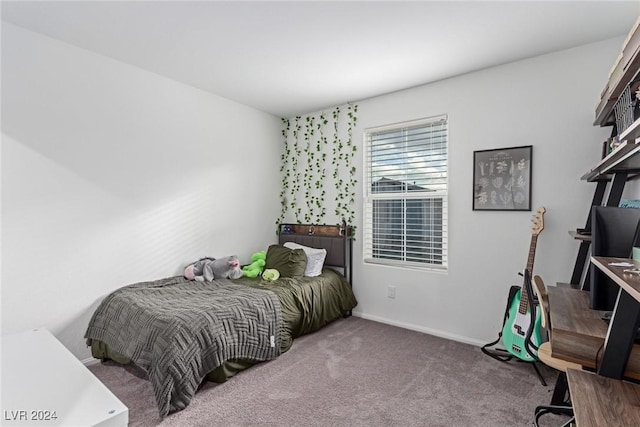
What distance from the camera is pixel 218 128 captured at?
12.5ft

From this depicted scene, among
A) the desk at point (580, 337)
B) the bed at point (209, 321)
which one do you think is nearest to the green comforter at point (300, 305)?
the bed at point (209, 321)

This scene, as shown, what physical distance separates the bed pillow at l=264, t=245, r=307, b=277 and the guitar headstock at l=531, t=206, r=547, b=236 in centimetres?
219

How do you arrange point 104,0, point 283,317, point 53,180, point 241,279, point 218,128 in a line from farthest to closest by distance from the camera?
point 218,128, point 241,279, point 283,317, point 53,180, point 104,0

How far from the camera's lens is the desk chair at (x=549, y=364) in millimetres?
1727

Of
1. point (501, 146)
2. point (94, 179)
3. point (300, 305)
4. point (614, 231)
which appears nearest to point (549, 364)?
point (614, 231)

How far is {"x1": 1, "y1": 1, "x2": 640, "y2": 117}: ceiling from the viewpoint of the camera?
84.5 inches

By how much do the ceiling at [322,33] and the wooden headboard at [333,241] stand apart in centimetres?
173

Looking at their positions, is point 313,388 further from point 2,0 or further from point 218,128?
point 2,0

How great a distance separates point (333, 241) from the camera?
13.2 feet

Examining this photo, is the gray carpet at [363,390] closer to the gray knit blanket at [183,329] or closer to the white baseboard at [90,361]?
the white baseboard at [90,361]

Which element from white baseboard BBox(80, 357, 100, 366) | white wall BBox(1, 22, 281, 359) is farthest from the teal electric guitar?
white baseboard BBox(80, 357, 100, 366)

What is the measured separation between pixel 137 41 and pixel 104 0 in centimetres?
51

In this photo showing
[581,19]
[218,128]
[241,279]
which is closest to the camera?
[581,19]

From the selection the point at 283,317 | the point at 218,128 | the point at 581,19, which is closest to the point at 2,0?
the point at 218,128
